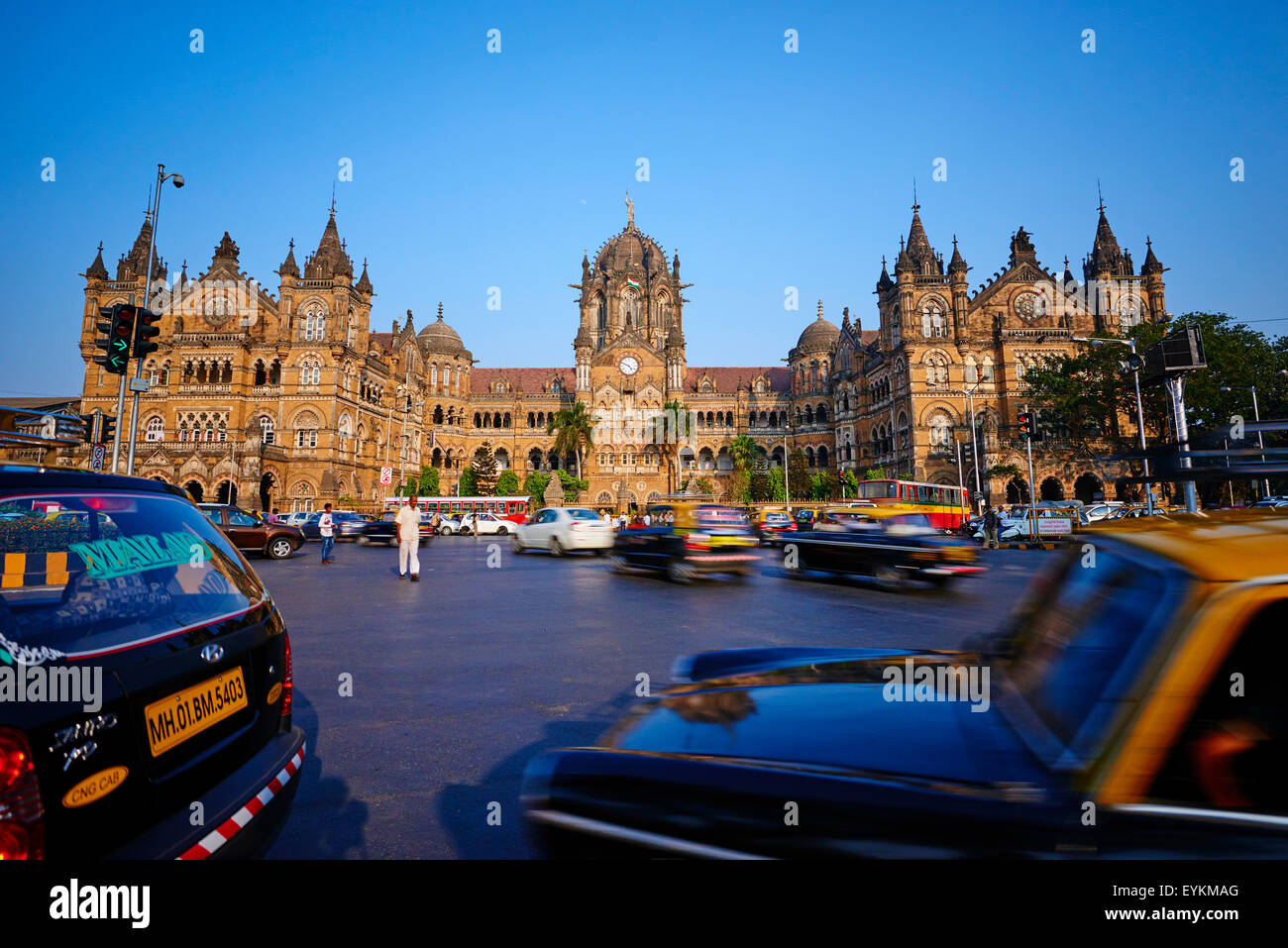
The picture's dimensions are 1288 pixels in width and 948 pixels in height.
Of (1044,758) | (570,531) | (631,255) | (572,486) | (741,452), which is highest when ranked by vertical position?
(631,255)

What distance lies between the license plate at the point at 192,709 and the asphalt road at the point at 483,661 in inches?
34.2

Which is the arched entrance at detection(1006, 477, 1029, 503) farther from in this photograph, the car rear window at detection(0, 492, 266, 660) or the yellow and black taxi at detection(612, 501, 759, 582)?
the car rear window at detection(0, 492, 266, 660)

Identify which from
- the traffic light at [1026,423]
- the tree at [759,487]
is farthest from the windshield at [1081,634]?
the tree at [759,487]

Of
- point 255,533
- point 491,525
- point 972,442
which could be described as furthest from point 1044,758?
point 972,442

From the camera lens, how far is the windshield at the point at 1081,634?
1828mm

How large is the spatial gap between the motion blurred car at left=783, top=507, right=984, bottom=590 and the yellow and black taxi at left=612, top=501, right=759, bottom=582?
4.32ft

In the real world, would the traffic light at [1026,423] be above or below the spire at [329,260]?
below

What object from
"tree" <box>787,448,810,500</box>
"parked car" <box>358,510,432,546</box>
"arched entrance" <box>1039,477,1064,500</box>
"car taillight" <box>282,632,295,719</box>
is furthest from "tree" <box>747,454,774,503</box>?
"car taillight" <box>282,632,295,719</box>

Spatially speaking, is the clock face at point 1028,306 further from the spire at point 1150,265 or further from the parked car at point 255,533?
the parked car at point 255,533

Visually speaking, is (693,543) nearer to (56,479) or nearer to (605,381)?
(56,479)

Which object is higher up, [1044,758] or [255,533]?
[255,533]

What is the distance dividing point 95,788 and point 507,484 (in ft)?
202

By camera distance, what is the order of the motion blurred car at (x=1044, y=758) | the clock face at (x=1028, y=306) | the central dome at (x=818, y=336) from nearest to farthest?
the motion blurred car at (x=1044, y=758) < the clock face at (x=1028, y=306) < the central dome at (x=818, y=336)

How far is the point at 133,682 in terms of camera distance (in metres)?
1.87
